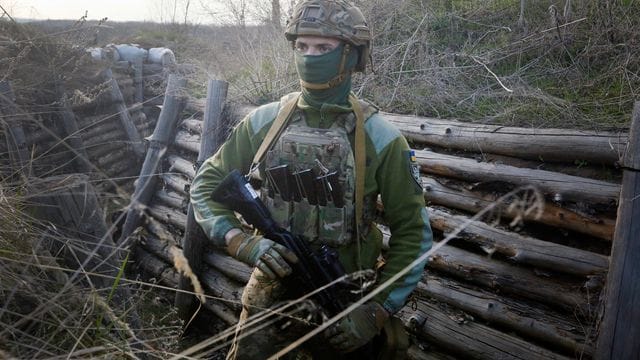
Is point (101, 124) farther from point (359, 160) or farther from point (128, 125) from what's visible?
point (359, 160)

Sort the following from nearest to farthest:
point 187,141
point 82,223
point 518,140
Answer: point 518,140
point 82,223
point 187,141

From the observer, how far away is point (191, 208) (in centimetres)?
496

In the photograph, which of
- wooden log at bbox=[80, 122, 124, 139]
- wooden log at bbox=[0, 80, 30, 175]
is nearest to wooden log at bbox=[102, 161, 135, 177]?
wooden log at bbox=[80, 122, 124, 139]

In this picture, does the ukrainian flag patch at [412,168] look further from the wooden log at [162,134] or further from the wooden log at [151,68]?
the wooden log at [151,68]

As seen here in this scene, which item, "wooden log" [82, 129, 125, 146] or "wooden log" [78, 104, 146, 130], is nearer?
"wooden log" [78, 104, 146, 130]

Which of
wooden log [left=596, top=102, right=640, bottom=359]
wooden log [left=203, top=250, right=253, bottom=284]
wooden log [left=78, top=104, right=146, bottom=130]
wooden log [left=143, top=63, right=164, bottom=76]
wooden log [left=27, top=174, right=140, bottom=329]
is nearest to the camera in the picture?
wooden log [left=596, top=102, right=640, bottom=359]

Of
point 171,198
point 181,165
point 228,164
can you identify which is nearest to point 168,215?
point 171,198

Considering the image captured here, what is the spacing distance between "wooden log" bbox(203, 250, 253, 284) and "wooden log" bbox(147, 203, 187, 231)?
0.58 meters

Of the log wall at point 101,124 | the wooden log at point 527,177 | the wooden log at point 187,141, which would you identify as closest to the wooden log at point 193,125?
the wooden log at point 187,141

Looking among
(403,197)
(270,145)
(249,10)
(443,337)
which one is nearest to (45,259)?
(270,145)

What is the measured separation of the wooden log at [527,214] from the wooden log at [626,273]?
8.0 inches

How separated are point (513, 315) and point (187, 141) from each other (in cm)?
413

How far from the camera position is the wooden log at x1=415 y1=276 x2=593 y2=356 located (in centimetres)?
302

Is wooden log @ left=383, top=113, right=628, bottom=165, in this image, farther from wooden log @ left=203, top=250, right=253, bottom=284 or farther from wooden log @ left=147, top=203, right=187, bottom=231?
wooden log @ left=147, top=203, right=187, bottom=231
